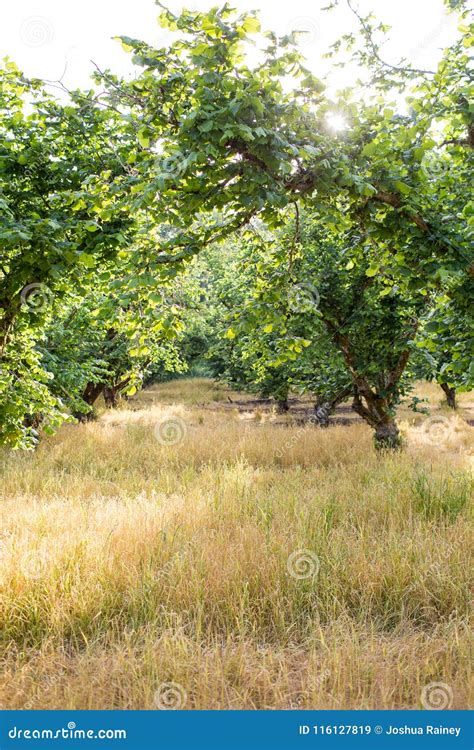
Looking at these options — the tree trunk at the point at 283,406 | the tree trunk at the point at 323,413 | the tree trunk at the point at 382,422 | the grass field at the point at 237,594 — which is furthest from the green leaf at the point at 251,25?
the tree trunk at the point at 283,406

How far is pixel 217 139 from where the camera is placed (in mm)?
2781

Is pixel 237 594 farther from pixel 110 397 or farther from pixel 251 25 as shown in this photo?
pixel 110 397

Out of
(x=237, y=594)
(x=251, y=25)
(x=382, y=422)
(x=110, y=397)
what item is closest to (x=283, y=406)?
(x=110, y=397)

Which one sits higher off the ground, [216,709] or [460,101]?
[460,101]

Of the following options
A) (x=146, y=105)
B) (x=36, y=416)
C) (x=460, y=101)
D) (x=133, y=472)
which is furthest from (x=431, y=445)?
(x=146, y=105)

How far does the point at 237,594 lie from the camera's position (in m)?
3.90

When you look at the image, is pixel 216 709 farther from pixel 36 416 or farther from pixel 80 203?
pixel 36 416

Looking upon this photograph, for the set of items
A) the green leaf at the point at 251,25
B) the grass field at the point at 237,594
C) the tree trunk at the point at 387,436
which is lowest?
the grass field at the point at 237,594

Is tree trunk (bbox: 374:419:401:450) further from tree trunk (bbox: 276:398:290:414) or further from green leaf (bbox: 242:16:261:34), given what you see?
tree trunk (bbox: 276:398:290:414)

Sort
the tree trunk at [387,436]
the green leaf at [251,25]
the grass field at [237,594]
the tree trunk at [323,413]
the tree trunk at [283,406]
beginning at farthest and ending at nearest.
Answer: the tree trunk at [283,406]
the tree trunk at [323,413]
the tree trunk at [387,436]
the grass field at [237,594]
the green leaf at [251,25]

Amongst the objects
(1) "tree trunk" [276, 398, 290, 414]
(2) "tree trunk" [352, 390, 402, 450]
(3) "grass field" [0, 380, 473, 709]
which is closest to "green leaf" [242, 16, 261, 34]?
(3) "grass field" [0, 380, 473, 709]

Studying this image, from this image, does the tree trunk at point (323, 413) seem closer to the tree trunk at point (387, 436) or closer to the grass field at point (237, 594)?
the tree trunk at point (387, 436)

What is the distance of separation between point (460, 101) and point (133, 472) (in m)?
7.19

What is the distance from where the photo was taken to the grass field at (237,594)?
2.98m
